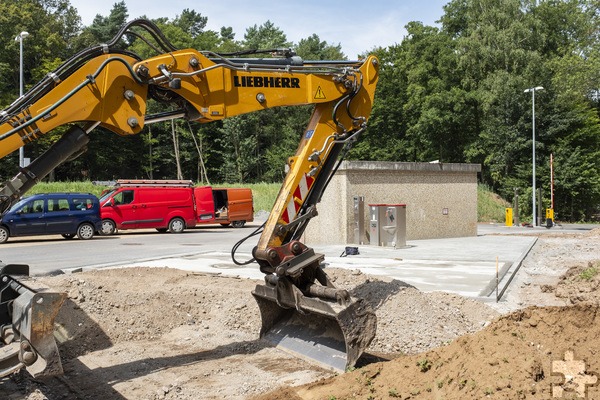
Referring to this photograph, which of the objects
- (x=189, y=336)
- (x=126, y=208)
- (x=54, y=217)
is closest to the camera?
(x=189, y=336)

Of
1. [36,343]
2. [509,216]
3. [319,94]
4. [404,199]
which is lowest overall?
[509,216]

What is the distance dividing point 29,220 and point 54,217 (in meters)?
0.99

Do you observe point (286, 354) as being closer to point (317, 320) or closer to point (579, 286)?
point (317, 320)

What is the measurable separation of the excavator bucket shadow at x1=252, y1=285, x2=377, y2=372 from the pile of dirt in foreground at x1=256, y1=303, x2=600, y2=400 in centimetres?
53

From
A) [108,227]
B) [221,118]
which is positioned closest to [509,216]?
[108,227]

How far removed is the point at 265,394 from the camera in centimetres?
601

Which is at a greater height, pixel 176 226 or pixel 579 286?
pixel 176 226

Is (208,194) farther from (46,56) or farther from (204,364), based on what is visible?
(46,56)

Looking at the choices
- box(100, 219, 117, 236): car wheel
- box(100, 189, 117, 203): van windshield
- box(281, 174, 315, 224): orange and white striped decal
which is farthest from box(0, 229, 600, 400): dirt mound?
box(100, 189, 117, 203): van windshield

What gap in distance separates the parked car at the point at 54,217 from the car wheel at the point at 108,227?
1.68m

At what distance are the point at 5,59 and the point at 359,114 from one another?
48.6m

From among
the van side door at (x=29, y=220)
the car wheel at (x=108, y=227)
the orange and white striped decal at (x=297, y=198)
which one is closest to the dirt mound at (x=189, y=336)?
the orange and white striped decal at (x=297, y=198)

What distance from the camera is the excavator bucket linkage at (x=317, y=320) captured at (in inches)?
259

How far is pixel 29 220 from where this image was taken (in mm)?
23391
